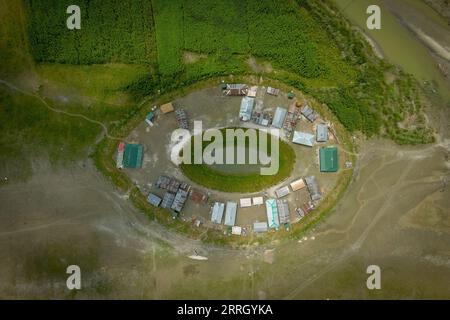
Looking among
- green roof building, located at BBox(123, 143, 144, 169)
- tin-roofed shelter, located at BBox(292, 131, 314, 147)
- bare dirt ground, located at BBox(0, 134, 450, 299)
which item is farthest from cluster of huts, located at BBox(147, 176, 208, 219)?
tin-roofed shelter, located at BBox(292, 131, 314, 147)

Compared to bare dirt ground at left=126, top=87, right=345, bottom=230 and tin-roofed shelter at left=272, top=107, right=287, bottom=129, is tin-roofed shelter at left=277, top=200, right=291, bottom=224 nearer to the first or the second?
bare dirt ground at left=126, top=87, right=345, bottom=230

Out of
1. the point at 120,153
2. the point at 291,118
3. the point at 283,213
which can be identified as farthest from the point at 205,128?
→ the point at 283,213

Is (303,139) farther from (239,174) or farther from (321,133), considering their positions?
(239,174)

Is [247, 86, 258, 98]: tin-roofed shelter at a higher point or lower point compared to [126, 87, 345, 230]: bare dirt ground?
higher

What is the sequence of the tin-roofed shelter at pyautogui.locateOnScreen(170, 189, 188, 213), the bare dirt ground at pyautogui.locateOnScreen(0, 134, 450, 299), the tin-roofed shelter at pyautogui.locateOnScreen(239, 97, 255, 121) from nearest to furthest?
the bare dirt ground at pyautogui.locateOnScreen(0, 134, 450, 299), the tin-roofed shelter at pyautogui.locateOnScreen(170, 189, 188, 213), the tin-roofed shelter at pyautogui.locateOnScreen(239, 97, 255, 121)

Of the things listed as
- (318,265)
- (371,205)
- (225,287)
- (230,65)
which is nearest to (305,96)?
(230,65)
